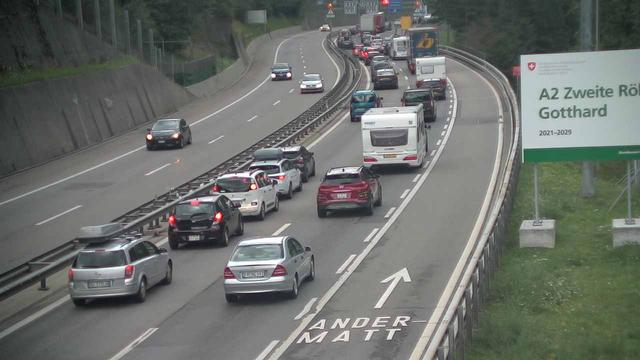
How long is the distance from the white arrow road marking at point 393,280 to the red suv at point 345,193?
8698mm

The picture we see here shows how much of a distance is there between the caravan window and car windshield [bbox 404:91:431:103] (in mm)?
15838

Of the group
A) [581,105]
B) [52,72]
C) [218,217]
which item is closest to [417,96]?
[52,72]

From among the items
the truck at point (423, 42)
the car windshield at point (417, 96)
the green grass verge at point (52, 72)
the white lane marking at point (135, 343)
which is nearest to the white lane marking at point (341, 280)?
the white lane marking at point (135, 343)

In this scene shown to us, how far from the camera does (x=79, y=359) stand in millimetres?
19484

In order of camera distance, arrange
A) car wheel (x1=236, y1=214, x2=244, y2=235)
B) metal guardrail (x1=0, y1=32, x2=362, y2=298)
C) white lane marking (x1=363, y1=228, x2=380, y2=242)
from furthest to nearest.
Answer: car wheel (x1=236, y1=214, x2=244, y2=235), white lane marking (x1=363, y1=228, x2=380, y2=242), metal guardrail (x1=0, y1=32, x2=362, y2=298)

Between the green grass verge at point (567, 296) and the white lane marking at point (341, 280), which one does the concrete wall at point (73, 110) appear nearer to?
the white lane marking at point (341, 280)

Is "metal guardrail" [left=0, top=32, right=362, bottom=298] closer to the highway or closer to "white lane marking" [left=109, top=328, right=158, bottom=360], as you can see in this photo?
the highway

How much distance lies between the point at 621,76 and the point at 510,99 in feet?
113

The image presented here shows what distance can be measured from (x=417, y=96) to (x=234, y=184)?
87.1 feet

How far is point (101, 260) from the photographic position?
23750 millimetres

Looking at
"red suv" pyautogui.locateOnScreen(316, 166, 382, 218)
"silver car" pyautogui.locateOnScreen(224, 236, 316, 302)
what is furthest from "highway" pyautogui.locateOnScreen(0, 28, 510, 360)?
"red suv" pyautogui.locateOnScreen(316, 166, 382, 218)

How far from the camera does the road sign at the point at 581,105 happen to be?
1123 inches

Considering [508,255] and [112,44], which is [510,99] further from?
[508,255]

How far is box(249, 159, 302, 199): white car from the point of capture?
39.9m
